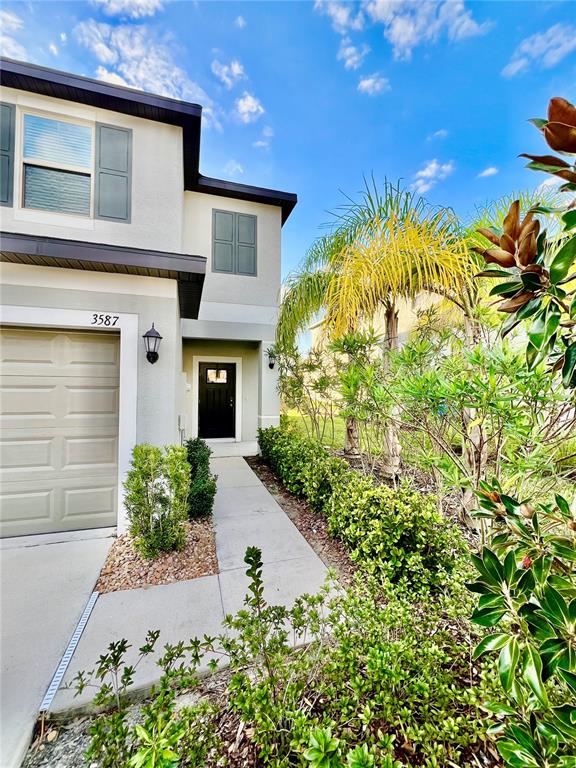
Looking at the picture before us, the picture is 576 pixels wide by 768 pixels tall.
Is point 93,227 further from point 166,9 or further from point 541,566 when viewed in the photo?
point 541,566

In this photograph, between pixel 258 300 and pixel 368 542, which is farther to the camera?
pixel 258 300

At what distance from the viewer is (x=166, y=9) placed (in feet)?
16.1

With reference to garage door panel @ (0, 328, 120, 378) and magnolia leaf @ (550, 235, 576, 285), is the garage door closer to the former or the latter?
garage door panel @ (0, 328, 120, 378)

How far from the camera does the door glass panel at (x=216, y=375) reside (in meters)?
9.55

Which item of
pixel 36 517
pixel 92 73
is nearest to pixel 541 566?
pixel 36 517

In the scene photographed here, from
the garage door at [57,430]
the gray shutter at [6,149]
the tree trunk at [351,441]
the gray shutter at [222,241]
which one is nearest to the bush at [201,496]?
the garage door at [57,430]

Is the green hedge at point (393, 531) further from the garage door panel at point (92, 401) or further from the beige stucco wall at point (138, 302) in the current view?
the garage door panel at point (92, 401)

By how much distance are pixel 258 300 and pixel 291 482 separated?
5124 millimetres

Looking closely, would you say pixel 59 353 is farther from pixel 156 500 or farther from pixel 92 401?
pixel 156 500

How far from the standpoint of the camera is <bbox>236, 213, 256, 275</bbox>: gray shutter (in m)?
8.39

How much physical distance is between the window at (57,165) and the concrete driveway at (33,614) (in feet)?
15.8

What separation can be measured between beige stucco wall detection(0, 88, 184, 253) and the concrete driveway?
4.39 metres

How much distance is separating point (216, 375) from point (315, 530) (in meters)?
6.16

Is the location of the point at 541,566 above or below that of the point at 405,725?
above
